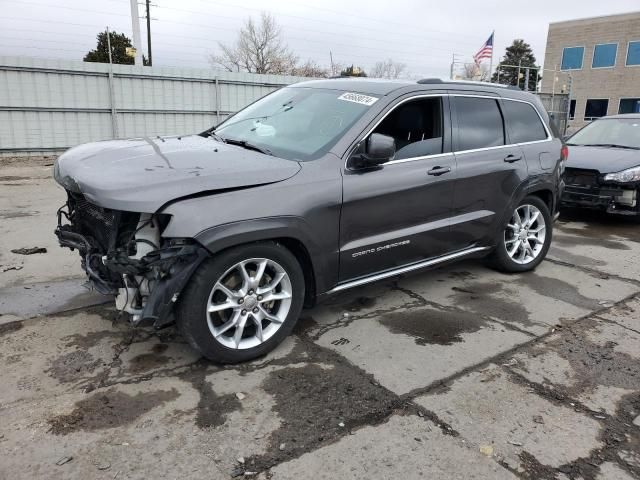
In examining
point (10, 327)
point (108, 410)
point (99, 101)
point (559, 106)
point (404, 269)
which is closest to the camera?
point (108, 410)

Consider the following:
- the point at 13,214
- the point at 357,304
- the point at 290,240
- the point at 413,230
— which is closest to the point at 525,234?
the point at 413,230

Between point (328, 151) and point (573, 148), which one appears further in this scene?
point (573, 148)

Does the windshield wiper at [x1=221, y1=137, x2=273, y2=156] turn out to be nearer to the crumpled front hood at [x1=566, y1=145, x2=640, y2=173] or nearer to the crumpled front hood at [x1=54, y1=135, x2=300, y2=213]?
the crumpled front hood at [x1=54, y1=135, x2=300, y2=213]

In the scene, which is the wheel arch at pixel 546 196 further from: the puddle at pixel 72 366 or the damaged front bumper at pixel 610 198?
the puddle at pixel 72 366

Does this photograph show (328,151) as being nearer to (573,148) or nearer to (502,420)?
(502,420)

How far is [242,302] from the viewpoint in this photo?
3.29 m

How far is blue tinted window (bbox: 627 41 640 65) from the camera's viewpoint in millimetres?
36969

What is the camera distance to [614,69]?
38.3 meters

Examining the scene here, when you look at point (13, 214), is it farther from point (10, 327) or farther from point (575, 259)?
point (575, 259)

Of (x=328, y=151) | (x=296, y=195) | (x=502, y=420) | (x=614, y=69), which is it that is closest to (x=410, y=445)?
(x=502, y=420)

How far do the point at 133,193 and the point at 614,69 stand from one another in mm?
43915

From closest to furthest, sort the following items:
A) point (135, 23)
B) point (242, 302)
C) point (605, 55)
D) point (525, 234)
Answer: point (242, 302) → point (525, 234) → point (135, 23) → point (605, 55)

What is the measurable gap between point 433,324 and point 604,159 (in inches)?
216

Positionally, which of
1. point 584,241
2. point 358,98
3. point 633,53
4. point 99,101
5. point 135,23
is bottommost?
point 584,241
